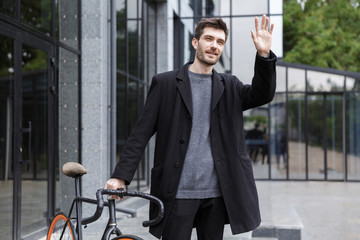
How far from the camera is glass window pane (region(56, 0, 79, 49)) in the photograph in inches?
301

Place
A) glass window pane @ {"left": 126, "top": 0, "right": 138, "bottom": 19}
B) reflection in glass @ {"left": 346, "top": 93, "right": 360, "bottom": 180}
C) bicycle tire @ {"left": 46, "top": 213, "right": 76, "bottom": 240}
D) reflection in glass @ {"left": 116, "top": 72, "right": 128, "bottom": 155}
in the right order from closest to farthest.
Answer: bicycle tire @ {"left": 46, "top": 213, "right": 76, "bottom": 240} → reflection in glass @ {"left": 116, "top": 72, "right": 128, "bottom": 155} → glass window pane @ {"left": 126, "top": 0, "right": 138, "bottom": 19} → reflection in glass @ {"left": 346, "top": 93, "right": 360, "bottom": 180}

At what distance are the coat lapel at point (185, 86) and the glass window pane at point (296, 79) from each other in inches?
525

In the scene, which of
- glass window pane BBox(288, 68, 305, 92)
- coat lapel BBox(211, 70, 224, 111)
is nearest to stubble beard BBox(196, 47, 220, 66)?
coat lapel BBox(211, 70, 224, 111)

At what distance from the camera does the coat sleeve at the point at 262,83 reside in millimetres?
2797

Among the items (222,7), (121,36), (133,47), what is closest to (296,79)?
(222,7)

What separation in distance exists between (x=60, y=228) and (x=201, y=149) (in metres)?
1.67

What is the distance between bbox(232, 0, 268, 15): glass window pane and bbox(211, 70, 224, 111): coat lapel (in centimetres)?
1341

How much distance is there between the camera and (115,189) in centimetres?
282

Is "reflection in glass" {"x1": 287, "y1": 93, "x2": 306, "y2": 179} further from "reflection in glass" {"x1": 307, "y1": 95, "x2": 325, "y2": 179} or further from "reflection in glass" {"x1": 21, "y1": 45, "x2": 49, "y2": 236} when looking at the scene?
"reflection in glass" {"x1": 21, "y1": 45, "x2": 49, "y2": 236}

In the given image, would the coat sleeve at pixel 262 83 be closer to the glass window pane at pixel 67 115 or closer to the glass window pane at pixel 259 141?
the glass window pane at pixel 67 115

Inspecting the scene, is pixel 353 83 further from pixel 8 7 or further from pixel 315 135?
pixel 8 7

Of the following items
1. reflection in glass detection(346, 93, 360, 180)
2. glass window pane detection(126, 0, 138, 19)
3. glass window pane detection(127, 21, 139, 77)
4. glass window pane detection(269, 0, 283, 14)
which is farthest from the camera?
reflection in glass detection(346, 93, 360, 180)

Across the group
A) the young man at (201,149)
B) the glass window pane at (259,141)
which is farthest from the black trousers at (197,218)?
the glass window pane at (259,141)

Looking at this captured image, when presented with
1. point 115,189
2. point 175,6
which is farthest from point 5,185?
point 175,6
